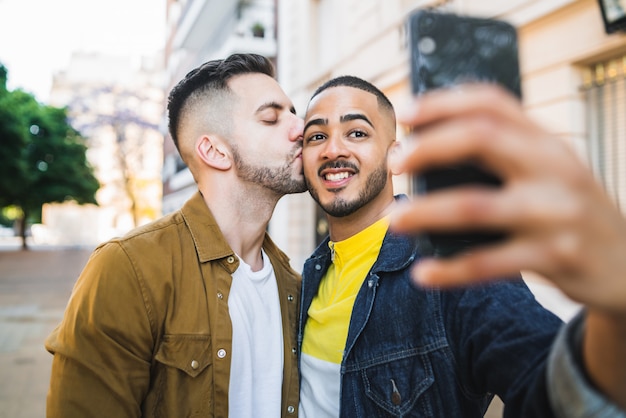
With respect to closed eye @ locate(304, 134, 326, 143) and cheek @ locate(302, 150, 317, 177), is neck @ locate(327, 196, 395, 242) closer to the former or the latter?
cheek @ locate(302, 150, 317, 177)

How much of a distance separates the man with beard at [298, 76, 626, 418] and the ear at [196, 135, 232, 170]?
456 mm

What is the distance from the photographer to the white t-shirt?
187 centimetres

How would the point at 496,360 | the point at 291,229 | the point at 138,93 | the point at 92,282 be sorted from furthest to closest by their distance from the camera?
the point at 138,93 → the point at 291,229 → the point at 92,282 → the point at 496,360

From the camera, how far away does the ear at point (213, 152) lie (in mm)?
2488

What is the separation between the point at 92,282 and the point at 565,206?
164 cm

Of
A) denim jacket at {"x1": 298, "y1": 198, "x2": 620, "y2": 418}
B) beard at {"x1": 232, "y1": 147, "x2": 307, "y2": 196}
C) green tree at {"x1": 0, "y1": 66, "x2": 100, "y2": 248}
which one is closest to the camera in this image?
denim jacket at {"x1": 298, "y1": 198, "x2": 620, "y2": 418}

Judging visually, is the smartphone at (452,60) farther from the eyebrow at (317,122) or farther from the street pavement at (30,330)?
the street pavement at (30,330)

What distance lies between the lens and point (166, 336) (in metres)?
1.75

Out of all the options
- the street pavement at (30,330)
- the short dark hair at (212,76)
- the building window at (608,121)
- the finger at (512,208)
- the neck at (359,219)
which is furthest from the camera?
the building window at (608,121)

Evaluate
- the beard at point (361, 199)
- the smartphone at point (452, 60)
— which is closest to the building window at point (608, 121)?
the beard at point (361, 199)

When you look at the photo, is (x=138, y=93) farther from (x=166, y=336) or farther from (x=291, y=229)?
(x=166, y=336)

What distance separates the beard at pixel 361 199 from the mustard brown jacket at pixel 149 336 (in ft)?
1.86

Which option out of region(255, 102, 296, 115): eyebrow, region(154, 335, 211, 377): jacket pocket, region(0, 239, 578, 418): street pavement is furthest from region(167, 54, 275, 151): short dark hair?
region(0, 239, 578, 418): street pavement

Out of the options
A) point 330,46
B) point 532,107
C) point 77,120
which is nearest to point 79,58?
point 77,120
